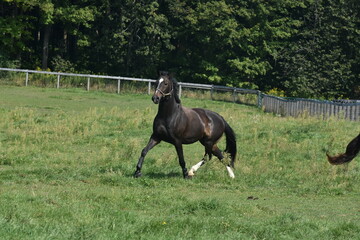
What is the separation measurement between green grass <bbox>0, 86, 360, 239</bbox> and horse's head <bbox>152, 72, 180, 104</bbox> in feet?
6.12

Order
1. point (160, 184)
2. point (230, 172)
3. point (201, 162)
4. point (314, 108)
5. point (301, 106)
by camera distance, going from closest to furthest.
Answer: point (160, 184), point (230, 172), point (201, 162), point (314, 108), point (301, 106)

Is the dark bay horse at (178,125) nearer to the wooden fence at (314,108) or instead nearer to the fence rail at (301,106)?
the wooden fence at (314,108)

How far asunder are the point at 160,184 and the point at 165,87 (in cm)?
234

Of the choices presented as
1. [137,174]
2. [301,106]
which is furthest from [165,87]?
[301,106]

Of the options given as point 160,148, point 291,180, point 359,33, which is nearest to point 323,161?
point 291,180

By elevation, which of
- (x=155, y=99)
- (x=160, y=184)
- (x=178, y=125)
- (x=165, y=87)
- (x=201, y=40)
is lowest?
(x=160, y=184)

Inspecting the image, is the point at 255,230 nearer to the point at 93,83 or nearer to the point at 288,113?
the point at 288,113

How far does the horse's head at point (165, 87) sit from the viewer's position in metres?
15.5

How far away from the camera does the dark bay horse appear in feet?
51.9

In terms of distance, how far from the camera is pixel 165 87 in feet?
51.8

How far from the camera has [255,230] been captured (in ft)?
32.7

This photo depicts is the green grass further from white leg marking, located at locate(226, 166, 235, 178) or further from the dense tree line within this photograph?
the dense tree line

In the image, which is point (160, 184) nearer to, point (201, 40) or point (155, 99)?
point (155, 99)

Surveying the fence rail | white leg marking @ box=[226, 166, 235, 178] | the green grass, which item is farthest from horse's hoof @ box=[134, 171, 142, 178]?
the fence rail
